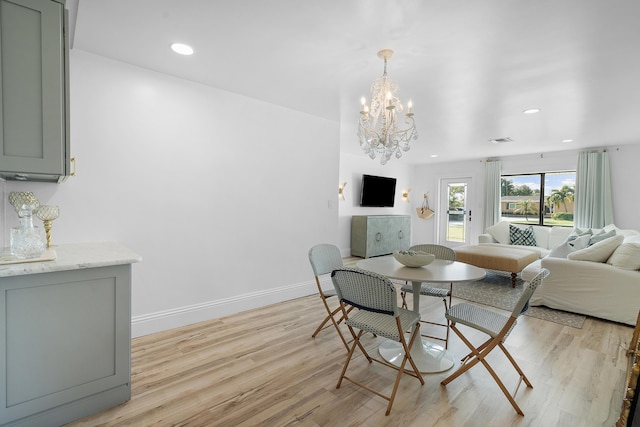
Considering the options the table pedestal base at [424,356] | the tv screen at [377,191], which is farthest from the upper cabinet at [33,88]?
the tv screen at [377,191]

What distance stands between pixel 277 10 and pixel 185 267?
92.9 inches

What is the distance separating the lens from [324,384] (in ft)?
6.89

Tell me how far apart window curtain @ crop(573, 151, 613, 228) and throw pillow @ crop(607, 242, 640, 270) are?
311 centimetres

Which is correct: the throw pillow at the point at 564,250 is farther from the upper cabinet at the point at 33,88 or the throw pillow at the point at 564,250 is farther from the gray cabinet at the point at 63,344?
the upper cabinet at the point at 33,88

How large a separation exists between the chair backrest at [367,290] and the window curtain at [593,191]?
628cm

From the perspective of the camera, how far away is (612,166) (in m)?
5.76

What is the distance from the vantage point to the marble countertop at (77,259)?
5.02ft

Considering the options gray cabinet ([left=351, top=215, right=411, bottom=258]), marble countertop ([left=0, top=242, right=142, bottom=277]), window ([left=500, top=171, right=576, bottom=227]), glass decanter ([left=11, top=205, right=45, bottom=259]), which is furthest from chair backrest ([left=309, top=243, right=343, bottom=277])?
window ([left=500, top=171, right=576, bottom=227])

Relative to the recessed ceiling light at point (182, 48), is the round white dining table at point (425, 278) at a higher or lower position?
lower

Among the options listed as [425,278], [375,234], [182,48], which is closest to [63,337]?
[182,48]

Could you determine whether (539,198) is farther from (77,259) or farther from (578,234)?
(77,259)

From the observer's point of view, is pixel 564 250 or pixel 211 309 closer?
pixel 211 309

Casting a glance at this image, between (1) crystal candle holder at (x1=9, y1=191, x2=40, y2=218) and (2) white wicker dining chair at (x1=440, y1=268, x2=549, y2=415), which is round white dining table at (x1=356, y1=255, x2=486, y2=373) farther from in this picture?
(1) crystal candle holder at (x1=9, y1=191, x2=40, y2=218)

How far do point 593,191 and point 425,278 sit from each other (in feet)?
19.6
